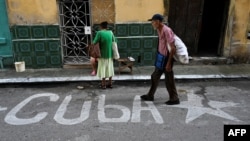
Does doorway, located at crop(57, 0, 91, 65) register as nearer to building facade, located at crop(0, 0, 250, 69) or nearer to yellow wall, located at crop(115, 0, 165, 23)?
building facade, located at crop(0, 0, 250, 69)

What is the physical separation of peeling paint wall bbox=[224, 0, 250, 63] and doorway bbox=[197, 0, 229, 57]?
8.5 inches

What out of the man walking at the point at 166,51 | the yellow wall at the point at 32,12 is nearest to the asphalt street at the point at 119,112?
the man walking at the point at 166,51

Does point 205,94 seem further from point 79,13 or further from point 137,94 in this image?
point 79,13

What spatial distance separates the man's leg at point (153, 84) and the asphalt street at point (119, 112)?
0.45 feet

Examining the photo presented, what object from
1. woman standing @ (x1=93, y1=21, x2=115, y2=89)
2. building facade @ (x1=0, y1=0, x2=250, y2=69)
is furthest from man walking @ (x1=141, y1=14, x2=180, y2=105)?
building facade @ (x1=0, y1=0, x2=250, y2=69)

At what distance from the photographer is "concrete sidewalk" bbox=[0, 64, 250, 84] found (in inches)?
275

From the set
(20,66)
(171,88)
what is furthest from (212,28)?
(20,66)

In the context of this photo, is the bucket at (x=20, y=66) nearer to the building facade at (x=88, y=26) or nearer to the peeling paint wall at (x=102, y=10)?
the building facade at (x=88, y=26)

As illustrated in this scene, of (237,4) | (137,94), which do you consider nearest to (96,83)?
(137,94)

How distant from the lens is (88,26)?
766cm

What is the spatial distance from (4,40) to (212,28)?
6364 millimetres

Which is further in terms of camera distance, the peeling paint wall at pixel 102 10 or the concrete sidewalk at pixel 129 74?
the peeling paint wall at pixel 102 10

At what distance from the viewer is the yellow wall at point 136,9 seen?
746 centimetres

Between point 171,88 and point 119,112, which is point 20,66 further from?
point 171,88
